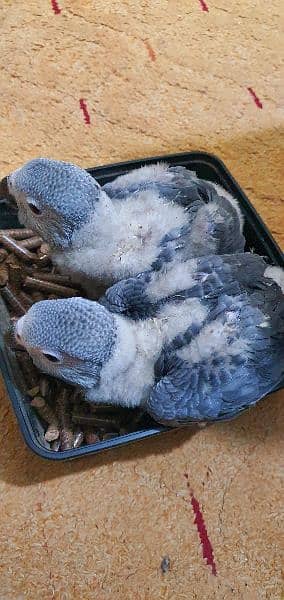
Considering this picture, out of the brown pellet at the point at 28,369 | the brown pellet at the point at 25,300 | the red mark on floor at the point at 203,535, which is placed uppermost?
the brown pellet at the point at 25,300

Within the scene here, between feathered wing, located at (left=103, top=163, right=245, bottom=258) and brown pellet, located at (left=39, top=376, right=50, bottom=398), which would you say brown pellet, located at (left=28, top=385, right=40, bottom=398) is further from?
feathered wing, located at (left=103, top=163, right=245, bottom=258)

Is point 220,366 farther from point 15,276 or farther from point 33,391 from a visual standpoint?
point 15,276

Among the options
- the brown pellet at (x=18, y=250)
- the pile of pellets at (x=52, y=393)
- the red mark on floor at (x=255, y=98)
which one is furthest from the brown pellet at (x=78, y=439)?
the red mark on floor at (x=255, y=98)

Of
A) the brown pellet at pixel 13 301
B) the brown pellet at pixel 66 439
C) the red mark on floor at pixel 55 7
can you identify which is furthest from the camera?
the red mark on floor at pixel 55 7

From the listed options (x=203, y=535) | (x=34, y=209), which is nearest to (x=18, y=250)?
(x=34, y=209)

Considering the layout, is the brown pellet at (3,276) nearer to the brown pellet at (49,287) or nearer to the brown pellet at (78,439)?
the brown pellet at (49,287)

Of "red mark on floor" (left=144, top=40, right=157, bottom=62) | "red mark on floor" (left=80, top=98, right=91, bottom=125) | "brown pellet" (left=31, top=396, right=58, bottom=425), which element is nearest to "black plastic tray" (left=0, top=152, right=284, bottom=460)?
"brown pellet" (left=31, top=396, right=58, bottom=425)

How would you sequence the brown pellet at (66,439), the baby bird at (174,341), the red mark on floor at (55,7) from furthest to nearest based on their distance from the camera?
the red mark on floor at (55,7)
the brown pellet at (66,439)
the baby bird at (174,341)
